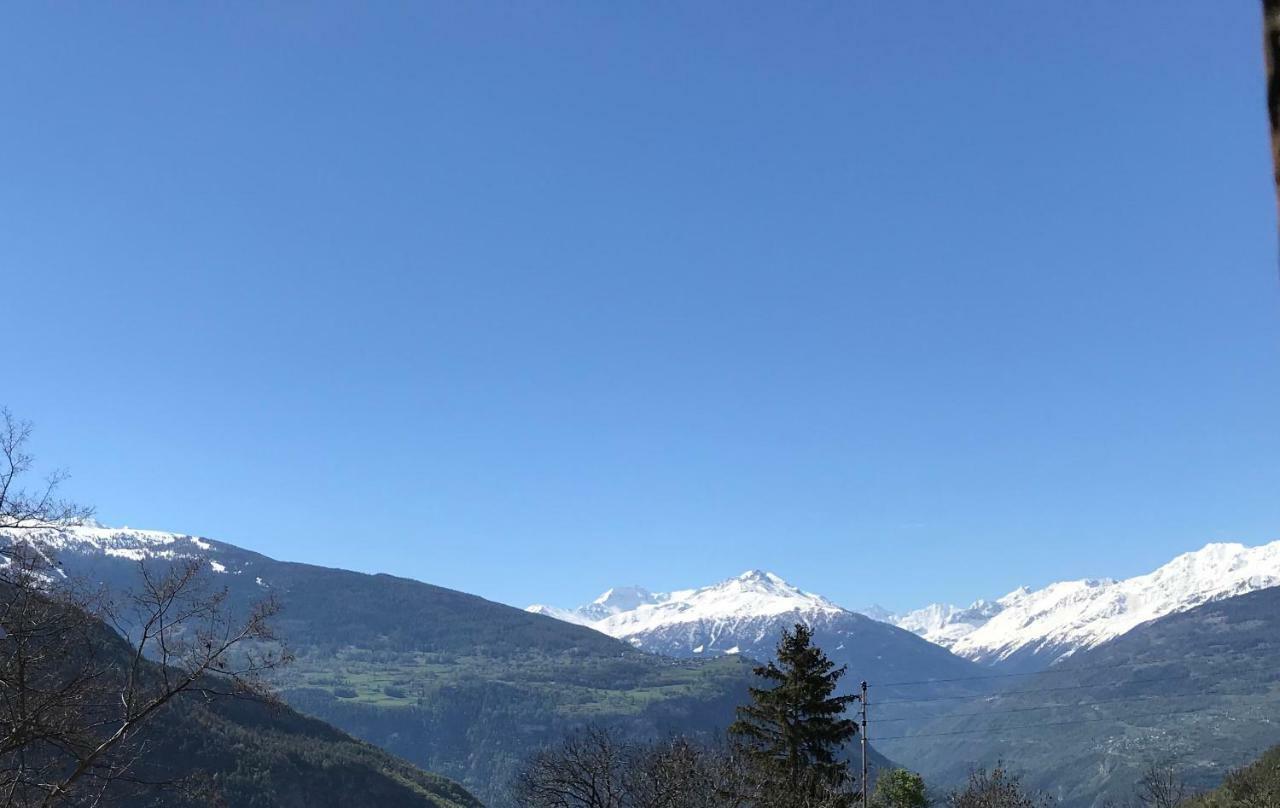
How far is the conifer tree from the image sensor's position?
56.1m

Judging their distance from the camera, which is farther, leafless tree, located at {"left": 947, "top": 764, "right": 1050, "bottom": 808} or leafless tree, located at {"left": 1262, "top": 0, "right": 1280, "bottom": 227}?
leafless tree, located at {"left": 947, "top": 764, "right": 1050, "bottom": 808}

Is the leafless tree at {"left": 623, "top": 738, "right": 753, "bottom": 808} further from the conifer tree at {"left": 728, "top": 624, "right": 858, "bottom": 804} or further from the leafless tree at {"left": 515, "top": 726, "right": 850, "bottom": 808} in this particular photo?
the conifer tree at {"left": 728, "top": 624, "right": 858, "bottom": 804}

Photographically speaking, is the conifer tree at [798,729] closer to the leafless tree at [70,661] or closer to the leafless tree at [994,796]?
the leafless tree at [994,796]

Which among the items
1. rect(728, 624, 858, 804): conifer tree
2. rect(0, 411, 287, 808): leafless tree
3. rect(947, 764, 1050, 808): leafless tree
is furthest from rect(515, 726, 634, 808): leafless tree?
rect(947, 764, 1050, 808): leafless tree

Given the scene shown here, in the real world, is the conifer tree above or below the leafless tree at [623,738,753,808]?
above

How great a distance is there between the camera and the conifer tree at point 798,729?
Result: 56125 mm

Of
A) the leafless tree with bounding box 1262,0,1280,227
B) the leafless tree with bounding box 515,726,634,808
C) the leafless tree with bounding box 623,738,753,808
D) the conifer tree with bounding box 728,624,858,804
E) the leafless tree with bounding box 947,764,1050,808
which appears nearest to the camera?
the leafless tree with bounding box 1262,0,1280,227

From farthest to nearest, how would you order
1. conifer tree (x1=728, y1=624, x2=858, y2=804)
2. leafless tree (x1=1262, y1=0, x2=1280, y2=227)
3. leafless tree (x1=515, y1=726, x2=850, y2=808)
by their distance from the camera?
conifer tree (x1=728, y1=624, x2=858, y2=804) → leafless tree (x1=515, y1=726, x2=850, y2=808) → leafless tree (x1=1262, y1=0, x2=1280, y2=227)

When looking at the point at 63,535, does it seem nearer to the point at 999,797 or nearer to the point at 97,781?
the point at 97,781

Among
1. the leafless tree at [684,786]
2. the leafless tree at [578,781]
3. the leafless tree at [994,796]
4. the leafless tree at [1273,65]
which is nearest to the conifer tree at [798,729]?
the leafless tree at [684,786]

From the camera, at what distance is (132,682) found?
2247cm

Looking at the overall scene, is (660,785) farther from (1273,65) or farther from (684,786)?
(1273,65)

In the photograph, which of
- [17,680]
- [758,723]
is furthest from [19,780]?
[758,723]

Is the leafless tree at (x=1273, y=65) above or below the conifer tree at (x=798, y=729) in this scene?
above
